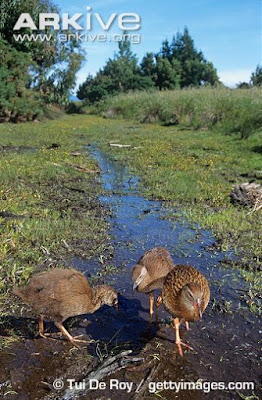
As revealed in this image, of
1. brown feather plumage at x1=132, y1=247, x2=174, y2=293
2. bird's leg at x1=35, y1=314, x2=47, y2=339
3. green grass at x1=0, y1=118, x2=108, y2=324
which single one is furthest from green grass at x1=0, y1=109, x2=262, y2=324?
brown feather plumage at x1=132, y1=247, x2=174, y2=293

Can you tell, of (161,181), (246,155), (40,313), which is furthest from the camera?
(246,155)

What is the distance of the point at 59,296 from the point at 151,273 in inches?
45.0

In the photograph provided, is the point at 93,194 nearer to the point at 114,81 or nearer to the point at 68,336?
the point at 68,336

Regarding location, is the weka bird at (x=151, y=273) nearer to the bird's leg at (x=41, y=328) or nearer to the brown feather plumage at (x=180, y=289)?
the brown feather plumage at (x=180, y=289)

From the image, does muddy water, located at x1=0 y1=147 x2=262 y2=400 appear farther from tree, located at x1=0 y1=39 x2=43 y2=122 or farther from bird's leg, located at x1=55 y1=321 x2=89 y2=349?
tree, located at x1=0 y1=39 x2=43 y2=122

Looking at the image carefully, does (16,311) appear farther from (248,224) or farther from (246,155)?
(246,155)

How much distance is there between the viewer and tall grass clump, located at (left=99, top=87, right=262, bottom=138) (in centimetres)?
2075

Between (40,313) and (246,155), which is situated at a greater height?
(246,155)

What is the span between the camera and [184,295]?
395 cm

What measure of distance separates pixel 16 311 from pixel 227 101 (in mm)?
21329

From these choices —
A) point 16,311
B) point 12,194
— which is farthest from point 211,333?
point 12,194

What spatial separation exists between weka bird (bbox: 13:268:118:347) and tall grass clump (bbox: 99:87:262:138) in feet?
54.4

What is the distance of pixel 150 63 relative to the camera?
60.8m

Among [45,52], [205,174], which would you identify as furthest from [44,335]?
[45,52]
